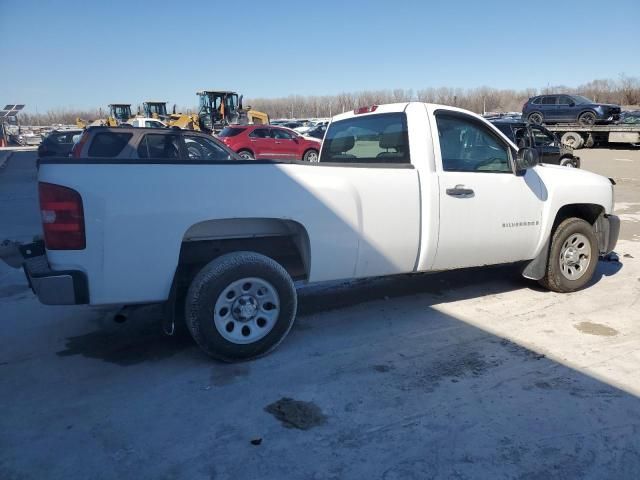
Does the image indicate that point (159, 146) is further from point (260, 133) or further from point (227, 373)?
point (260, 133)

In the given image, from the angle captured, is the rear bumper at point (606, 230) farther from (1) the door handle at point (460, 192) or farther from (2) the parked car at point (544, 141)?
(2) the parked car at point (544, 141)

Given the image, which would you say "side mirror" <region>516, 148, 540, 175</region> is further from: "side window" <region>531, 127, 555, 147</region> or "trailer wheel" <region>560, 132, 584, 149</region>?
"trailer wheel" <region>560, 132, 584, 149</region>

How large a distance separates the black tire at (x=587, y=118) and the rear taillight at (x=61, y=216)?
93.6 ft

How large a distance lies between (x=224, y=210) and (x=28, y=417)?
5.83 ft

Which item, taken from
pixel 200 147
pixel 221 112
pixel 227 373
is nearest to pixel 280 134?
pixel 200 147

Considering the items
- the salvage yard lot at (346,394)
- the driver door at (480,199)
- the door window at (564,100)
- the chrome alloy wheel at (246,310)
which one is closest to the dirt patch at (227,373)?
the salvage yard lot at (346,394)

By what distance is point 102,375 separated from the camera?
12.0 feet

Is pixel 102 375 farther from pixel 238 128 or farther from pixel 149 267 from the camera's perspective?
pixel 238 128

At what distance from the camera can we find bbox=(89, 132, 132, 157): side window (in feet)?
30.0

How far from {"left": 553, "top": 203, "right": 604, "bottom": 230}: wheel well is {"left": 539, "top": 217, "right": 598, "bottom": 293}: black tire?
2.7 inches

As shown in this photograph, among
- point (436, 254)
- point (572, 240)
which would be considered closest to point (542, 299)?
point (572, 240)

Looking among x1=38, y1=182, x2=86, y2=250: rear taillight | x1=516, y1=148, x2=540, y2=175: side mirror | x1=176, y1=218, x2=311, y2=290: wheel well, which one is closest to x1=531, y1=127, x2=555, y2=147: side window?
x1=516, y1=148, x2=540, y2=175: side mirror

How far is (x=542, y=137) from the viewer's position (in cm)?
1675

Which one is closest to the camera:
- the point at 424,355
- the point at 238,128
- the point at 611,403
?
the point at 611,403
